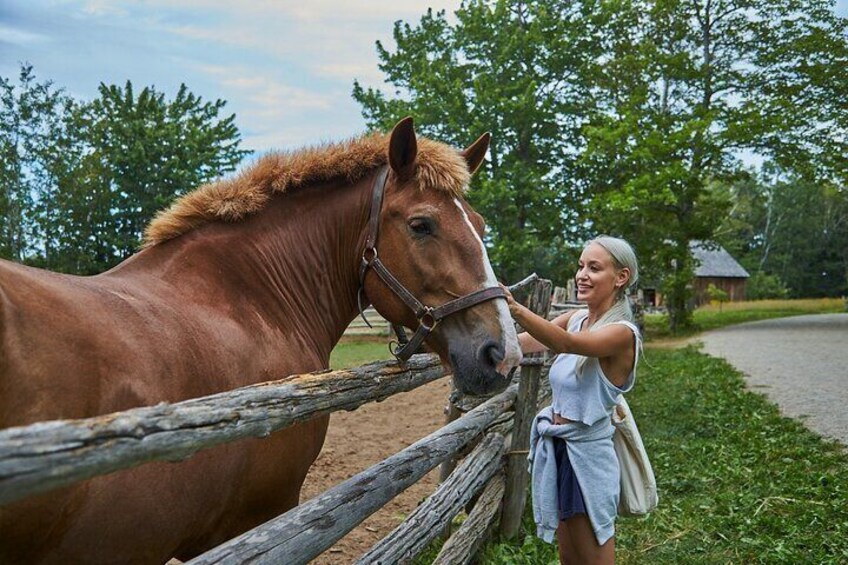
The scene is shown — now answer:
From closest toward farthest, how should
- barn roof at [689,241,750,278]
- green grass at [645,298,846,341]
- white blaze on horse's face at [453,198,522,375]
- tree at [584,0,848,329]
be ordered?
white blaze on horse's face at [453,198,522,375], tree at [584,0,848,329], green grass at [645,298,846,341], barn roof at [689,241,750,278]

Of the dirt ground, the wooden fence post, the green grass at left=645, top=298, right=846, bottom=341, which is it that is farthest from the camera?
the green grass at left=645, top=298, right=846, bottom=341

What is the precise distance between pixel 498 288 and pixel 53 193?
96.3 ft

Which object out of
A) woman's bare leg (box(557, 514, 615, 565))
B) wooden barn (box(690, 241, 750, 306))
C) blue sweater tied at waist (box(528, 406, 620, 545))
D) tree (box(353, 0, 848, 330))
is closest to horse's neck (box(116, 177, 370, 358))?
blue sweater tied at waist (box(528, 406, 620, 545))

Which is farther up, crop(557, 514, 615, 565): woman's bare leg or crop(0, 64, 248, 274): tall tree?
crop(0, 64, 248, 274): tall tree

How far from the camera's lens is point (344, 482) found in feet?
7.77

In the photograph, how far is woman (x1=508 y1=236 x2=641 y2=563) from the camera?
9.16 ft

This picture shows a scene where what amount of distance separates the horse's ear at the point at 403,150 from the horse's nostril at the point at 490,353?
0.90 metres

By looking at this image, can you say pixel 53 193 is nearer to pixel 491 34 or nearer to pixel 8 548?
pixel 491 34

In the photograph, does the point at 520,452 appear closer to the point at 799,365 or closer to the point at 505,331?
the point at 505,331

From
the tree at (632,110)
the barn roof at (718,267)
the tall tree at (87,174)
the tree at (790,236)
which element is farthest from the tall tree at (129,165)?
the tree at (790,236)

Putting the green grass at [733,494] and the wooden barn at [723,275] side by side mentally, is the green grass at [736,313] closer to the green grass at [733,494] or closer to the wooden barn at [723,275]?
the wooden barn at [723,275]

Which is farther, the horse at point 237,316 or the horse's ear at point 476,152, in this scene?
the horse's ear at point 476,152

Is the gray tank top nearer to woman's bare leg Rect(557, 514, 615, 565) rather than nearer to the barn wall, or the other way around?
woman's bare leg Rect(557, 514, 615, 565)

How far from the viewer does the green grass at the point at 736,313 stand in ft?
79.5
